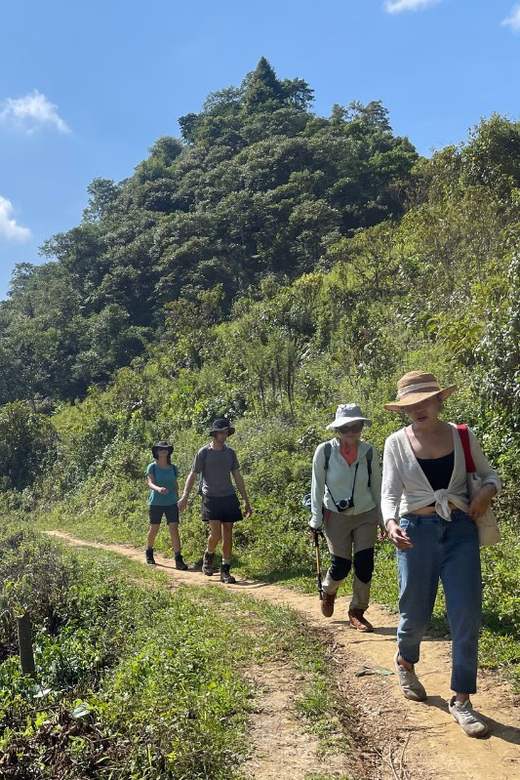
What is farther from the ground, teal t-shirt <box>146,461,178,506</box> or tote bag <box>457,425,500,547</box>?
tote bag <box>457,425,500,547</box>

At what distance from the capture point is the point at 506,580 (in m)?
4.82

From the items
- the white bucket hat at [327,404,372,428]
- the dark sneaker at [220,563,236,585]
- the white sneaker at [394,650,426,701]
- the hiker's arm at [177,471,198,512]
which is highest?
the white bucket hat at [327,404,372,428]

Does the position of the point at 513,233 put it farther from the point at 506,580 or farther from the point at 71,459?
the point at 71,459

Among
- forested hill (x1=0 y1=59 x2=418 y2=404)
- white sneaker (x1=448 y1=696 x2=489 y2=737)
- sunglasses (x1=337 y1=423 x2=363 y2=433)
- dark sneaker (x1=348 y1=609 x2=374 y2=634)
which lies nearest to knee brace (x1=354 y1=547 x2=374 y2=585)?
dark sneaker (x1=348 y1=609 x2=374 y2=634)

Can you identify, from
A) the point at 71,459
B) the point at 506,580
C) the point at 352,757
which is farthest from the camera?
the point at 71,459

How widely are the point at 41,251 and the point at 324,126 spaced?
24.2 meters

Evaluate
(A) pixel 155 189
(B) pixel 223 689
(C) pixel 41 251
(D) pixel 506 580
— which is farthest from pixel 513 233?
(C) pixel 41 251

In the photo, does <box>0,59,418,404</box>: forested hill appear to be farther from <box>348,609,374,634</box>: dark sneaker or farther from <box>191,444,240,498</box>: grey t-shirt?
<box>348,609,374,634</box>: dark sneaker

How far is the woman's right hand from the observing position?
133 inches

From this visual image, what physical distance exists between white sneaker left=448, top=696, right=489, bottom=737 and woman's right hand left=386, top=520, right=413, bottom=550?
31.6 inches

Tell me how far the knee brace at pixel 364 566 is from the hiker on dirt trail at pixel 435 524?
1.38 metres

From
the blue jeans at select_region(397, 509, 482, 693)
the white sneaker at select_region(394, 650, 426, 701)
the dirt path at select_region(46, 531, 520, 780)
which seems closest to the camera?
the dirt path at select_region(46, 531, 520, 780)

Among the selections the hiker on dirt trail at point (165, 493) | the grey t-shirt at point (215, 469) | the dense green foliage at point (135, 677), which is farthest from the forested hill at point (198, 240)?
the dense green foliage at point (135, 677)

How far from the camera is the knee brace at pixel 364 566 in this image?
16.3 feet
